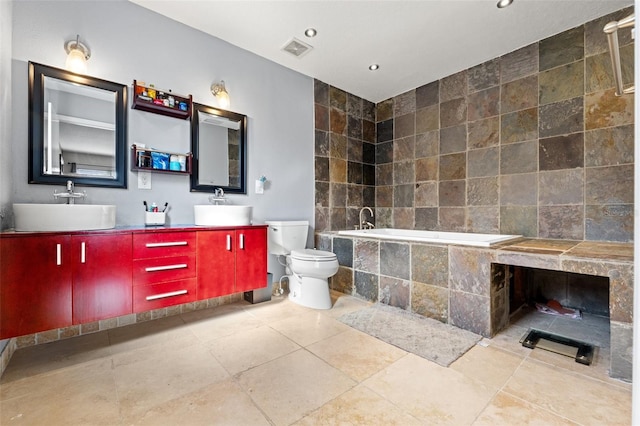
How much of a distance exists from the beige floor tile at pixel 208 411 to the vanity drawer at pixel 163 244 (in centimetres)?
91

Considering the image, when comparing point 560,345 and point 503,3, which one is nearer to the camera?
point 560,345

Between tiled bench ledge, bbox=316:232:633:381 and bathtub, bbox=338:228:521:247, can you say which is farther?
bathtub, bbox=338:228:521:247

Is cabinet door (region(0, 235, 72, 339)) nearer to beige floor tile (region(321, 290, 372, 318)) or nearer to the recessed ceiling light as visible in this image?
beige floor tile (region(321, 290, 372, 318))

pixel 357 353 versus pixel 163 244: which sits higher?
pixel 163 244

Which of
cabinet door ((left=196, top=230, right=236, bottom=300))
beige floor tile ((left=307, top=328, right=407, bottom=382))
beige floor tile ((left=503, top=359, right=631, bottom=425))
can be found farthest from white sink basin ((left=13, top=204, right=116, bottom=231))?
beige floor tile ((left=503, top=359, right=631, bottom=425))

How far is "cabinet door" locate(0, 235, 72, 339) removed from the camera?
1.35 metres

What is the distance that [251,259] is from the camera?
2.29 meters

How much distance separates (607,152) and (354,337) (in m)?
2.47

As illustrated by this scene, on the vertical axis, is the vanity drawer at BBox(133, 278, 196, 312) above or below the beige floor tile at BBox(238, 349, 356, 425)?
above

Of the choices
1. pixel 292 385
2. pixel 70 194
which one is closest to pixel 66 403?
pixel 292 385

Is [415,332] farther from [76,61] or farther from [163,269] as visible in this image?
[76,61]

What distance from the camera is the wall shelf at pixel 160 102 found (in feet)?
6.56

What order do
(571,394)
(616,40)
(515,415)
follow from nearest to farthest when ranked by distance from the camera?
1. (616,40)
2. (515,415)
3. (571,394)

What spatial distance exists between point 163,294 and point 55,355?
0.63 meters
